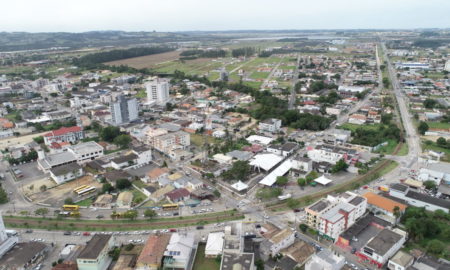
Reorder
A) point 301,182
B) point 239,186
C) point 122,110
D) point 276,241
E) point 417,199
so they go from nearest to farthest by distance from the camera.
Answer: point 276,241, point 417,199, point 239,186, point 301,182, point 122,110

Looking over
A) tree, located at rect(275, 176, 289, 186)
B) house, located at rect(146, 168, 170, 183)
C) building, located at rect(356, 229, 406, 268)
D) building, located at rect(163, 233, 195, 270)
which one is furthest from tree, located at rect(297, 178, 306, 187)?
house, located at rect(146, 168, 170, 183)

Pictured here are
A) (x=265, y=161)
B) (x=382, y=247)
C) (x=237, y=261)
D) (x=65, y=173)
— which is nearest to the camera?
(x=237, y=261)

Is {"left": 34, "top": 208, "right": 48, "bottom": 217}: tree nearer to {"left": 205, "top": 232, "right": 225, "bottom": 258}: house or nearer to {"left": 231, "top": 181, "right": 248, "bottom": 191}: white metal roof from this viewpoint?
{"left": 205, "top": 232, "right": 225, "bottom": 258}: house

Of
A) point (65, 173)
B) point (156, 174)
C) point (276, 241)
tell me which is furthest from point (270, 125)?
point (65, 173)

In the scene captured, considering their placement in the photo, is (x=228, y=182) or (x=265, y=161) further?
(x=265, y=161)

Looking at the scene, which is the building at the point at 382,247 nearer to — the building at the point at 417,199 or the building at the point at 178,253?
the building at the point at 417,199

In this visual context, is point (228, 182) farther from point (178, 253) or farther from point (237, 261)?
point (237, 261)
